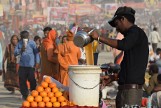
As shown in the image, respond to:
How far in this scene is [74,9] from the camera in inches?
1668

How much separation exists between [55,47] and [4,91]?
17.2 feet

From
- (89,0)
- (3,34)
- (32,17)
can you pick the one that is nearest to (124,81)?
(3,34)

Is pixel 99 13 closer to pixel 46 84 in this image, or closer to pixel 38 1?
pixel 38 1

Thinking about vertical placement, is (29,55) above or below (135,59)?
below

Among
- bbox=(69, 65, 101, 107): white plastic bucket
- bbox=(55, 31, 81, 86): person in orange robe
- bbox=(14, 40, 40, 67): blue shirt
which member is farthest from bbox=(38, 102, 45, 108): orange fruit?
bbox=(14, 40, 40, 67): blue shirt

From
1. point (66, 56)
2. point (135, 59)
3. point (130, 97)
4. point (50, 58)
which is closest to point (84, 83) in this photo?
point (130, 97)

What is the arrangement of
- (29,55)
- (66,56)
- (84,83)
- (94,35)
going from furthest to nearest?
(29,55), (66,56), (84,83), (94,35)

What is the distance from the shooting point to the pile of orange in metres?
6.53

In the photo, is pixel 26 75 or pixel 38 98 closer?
pixel 38 98

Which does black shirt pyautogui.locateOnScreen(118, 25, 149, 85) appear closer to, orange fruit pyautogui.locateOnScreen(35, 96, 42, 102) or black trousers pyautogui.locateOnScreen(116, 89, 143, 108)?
black trousers pyautogui.locateOnScreen(116, 89, 143, 108)

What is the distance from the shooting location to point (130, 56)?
20.1 feet

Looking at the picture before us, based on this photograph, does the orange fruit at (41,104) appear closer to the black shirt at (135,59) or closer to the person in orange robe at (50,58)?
the black shirt at (135,59)

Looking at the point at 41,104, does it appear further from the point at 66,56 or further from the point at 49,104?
the point at 66,56

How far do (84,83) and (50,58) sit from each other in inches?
149
